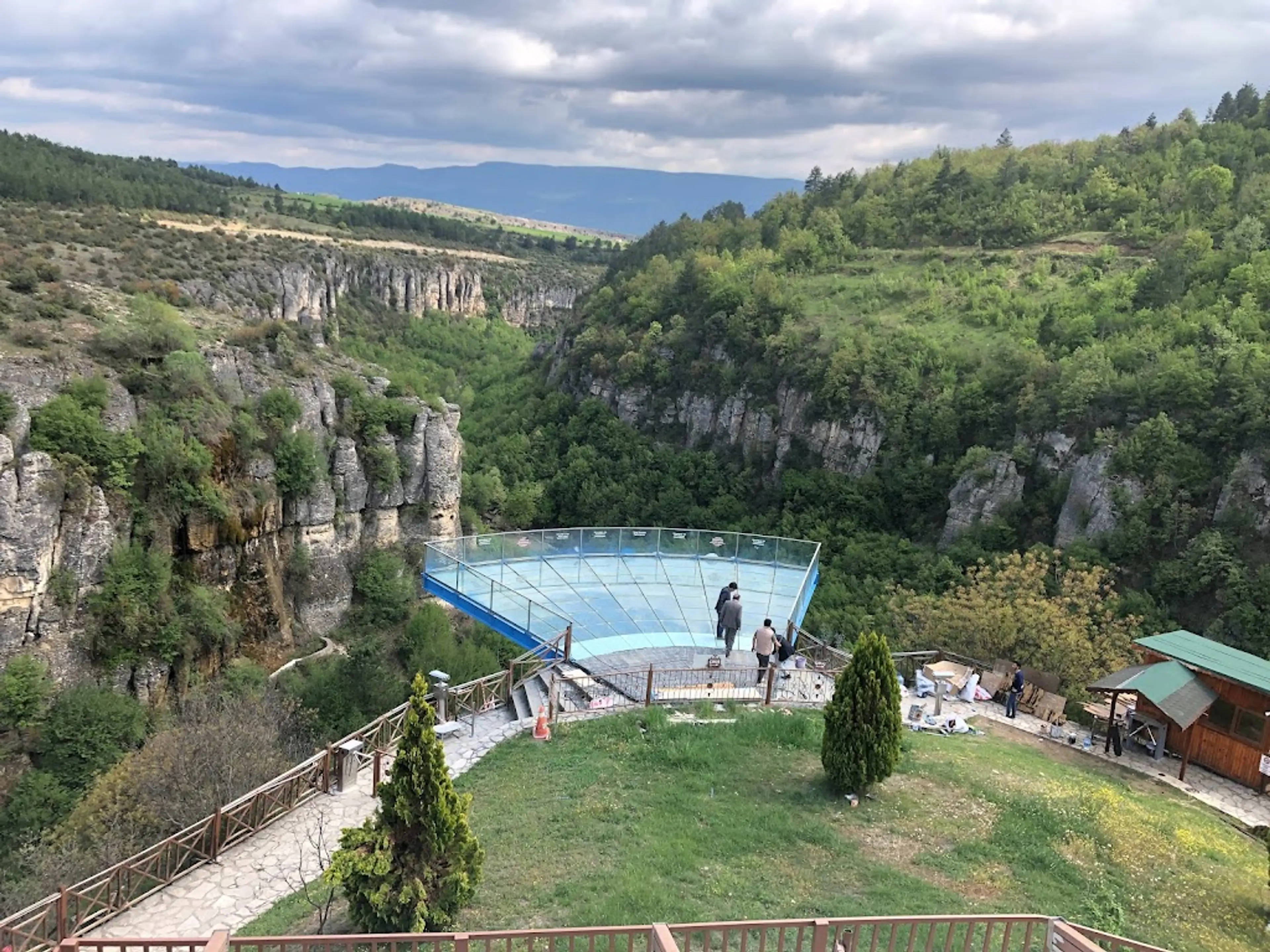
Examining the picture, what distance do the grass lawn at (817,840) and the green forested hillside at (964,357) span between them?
17.4m

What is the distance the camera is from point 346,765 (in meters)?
13.8

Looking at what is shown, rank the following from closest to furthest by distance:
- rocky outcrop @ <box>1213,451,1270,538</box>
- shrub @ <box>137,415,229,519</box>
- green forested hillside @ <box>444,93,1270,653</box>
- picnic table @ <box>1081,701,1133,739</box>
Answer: picnic table @ <box>1081,701,1133,739</box>
shrub @ <box>137,415,229,519</box>
rocky outcrop @ <box>1213,451,1270,538</box>
green forested hillside @ <box>444,93,1270,653</box>

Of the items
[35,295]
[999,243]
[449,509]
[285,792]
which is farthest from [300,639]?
[999,243]

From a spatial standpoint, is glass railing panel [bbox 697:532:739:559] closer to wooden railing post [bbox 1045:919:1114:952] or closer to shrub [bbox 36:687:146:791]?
wooden railing post [bbox 1045:919:1114:952]

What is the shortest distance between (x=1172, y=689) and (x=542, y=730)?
10956 mm

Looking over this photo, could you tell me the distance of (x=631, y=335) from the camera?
228 feet

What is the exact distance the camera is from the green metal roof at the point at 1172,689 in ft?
47.0

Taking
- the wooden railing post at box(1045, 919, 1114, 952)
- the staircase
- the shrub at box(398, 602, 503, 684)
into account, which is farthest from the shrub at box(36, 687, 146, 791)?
the wooden railing post at box(1045, 919, 1114, 952)

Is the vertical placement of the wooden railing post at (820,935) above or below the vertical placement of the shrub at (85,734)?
above

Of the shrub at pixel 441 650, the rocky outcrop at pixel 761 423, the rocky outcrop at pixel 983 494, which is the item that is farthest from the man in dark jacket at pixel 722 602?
the rocky outcrop at pixel 761 423

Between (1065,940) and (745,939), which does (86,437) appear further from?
(1065,940)

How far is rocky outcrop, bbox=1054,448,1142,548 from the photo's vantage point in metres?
36.6

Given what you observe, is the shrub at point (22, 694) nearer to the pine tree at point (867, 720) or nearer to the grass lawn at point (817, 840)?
the grass lawn at point (817, 840)

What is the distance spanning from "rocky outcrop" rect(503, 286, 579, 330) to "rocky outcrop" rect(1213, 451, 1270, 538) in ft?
A: 264
